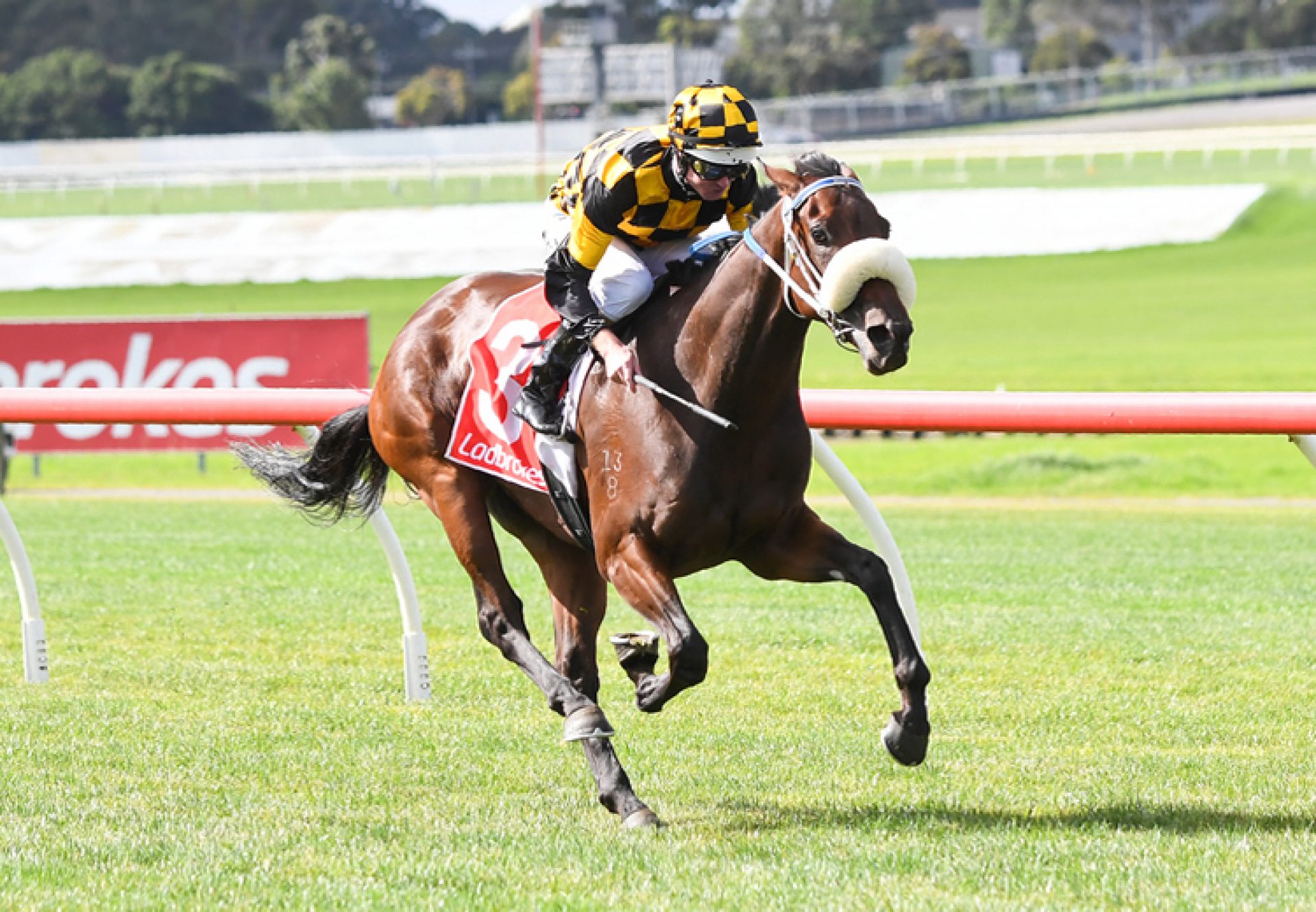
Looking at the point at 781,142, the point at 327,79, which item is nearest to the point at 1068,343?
the point at 781,142

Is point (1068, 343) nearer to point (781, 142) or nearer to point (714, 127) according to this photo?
point (781, 142)

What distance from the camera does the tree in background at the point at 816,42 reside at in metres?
79.9

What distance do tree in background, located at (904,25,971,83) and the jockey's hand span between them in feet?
243

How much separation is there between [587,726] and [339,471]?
1717 mm

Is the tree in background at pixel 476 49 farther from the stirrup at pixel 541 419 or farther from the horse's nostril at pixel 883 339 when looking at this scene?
the horse's nostril at pixel 883 339

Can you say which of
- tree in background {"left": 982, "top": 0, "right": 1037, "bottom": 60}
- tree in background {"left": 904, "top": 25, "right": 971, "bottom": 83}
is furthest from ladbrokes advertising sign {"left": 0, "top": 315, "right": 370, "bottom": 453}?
tree in background {"left": 982, "top": 0, "right": 1037, "bottom": 60}

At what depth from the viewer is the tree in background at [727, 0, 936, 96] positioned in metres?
79.9

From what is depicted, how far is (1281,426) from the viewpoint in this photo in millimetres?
5125

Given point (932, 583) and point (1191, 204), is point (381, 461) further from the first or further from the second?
point (1191, 204)

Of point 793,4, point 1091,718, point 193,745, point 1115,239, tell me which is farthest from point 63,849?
point 793,4

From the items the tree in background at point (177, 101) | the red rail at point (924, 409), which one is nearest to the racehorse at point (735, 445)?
the red rail at point (924, 409)

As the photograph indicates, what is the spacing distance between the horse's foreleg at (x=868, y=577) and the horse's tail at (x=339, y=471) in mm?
1794

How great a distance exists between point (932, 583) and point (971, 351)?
1964 cm

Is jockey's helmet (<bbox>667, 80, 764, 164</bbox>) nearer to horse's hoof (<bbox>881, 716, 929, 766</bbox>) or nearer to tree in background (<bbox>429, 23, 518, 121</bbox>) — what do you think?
horse's hoof (<bbox>881, 716, 929, 766</bbox>)
